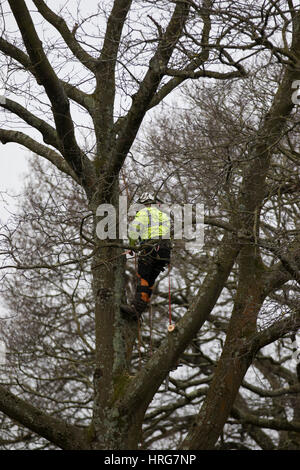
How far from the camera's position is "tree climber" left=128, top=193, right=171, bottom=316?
6559mm

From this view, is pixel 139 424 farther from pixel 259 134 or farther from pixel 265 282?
pixel 259 134

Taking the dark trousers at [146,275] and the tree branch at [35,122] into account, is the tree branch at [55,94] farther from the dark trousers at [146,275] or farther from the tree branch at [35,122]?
the dark trousers at [146,275]

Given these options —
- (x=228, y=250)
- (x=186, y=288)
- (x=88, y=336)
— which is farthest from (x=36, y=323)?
(x=228, y=250)

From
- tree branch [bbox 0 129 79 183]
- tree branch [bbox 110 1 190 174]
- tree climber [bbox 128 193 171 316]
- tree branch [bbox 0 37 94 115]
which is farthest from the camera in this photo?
tree branch [bbox 0 129 79 183]

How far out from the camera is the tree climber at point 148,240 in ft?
21.5

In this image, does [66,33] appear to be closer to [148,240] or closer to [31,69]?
[31,69]

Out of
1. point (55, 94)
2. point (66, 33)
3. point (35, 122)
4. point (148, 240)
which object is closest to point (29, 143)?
point (35, 122)

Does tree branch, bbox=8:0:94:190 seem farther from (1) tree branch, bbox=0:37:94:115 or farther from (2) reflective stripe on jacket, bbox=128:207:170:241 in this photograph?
(2) reflective stripe on jacket, bbox=128:207:170:241

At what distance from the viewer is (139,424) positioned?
7027 millimetres

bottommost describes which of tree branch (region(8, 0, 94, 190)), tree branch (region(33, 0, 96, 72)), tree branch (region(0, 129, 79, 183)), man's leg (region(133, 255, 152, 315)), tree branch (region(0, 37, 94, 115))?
man's leg (region(133, 255, 152, 315))

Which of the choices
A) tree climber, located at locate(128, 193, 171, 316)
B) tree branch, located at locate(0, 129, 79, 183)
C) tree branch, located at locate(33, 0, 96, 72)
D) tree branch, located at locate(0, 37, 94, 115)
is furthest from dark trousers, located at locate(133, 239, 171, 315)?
tree branch, located at locate(33, 0, 96, 72)

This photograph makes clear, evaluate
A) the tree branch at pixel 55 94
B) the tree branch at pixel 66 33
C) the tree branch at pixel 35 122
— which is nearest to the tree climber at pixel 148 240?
the tree branch at pixel 55 94

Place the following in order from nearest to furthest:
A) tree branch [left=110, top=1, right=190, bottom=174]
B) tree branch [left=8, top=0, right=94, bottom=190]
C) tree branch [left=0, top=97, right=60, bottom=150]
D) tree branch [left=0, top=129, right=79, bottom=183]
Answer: tree branch [left=110, top=1, right=190, bottom=174]
tree branch [left=8, top=0, right=94, bottom=190]
tree branch [left=0, top=97, right=60, bottom=150]
tree branch [left=0, top=129, right=79, bottom=183]

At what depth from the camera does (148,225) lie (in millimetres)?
6867
